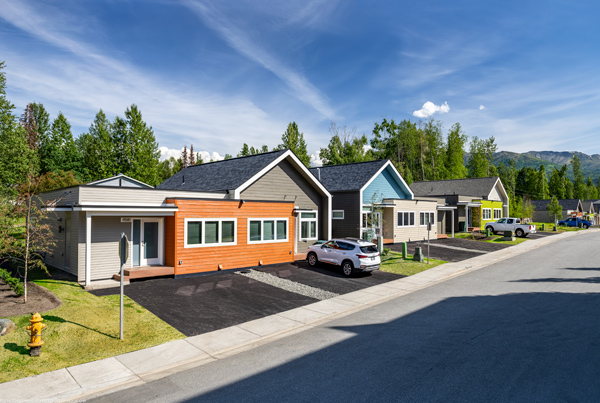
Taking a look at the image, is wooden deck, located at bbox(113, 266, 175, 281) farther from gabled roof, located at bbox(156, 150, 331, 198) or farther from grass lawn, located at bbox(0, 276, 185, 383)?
gabled roof, located at bbox(156, 150, 331, 198)

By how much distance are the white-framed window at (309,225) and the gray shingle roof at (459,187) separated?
1172 inches

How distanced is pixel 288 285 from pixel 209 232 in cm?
473

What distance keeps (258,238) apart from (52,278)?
9.49 m

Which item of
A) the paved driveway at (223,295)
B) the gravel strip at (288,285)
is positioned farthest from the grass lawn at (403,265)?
the gravel strip at (288,285)

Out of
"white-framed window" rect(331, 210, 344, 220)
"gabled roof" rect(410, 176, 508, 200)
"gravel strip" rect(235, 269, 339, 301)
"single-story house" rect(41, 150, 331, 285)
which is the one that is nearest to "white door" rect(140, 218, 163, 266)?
"single-story house" rect(41, 150, 331, 285)

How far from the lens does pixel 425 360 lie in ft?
26.9

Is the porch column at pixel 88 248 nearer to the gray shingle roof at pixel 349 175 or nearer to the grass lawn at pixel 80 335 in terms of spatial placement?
the grass lawn at pixel 80 335

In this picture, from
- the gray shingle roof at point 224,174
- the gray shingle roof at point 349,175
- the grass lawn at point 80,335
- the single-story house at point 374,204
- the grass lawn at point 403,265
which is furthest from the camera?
the gray shingle roof at point 349,175

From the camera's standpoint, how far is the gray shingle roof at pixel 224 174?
2136 cm

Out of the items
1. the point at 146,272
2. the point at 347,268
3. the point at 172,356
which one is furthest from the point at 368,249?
the point at 172,356

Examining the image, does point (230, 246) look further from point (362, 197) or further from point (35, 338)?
point (362, 197)

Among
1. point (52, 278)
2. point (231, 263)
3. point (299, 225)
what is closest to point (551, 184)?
point (299, 225)

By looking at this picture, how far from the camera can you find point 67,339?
935cm

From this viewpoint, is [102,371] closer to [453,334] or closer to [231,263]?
[453,334]
